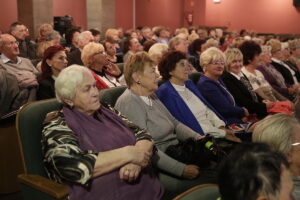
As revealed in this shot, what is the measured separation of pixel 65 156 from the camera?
1935mm

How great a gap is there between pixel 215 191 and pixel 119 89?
1.50m

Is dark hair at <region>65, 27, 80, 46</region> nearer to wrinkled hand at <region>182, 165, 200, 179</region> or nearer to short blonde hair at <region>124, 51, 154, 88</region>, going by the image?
short blonde hair at <region>124, 51, 154, 88</region>

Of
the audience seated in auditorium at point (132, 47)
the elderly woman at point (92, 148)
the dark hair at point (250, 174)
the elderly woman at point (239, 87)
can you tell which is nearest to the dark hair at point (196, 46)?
the audience seated in auditorium at point (132, 47)

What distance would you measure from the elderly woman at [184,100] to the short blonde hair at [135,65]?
41 cm

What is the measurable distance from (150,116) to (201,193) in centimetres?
129

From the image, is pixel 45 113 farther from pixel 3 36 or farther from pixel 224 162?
pixel 3 36

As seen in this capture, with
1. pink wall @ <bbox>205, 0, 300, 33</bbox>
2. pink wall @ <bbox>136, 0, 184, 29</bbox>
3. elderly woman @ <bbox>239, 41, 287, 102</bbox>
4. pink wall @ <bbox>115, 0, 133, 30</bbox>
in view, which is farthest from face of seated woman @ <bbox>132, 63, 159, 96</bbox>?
pink wall @ <bbox>136, 0, 184, 29</bbox>

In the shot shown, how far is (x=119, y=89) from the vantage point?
2779 mm

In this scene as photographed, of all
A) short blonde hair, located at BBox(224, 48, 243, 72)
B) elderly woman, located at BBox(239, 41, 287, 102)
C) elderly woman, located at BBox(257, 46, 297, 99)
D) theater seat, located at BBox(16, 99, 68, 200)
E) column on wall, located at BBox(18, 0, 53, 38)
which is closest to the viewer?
theater seat, located at BBox(16, 99, 68, 200)

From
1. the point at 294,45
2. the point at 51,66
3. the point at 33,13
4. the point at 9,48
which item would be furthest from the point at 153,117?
the point at 33,13

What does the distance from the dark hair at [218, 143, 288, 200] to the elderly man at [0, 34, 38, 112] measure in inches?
109

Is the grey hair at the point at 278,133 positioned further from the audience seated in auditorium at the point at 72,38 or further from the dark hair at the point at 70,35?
the dark hair at the point at 70,35

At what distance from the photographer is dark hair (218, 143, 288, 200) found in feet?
3.52

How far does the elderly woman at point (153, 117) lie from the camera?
2398 mm
